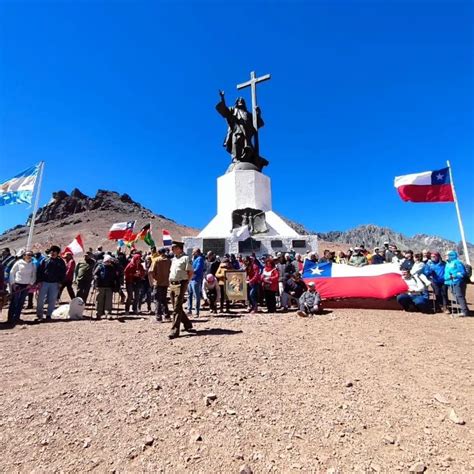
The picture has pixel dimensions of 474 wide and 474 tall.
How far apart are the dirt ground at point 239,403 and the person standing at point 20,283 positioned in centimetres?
213

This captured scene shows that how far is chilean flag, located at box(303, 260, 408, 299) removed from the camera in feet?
31.8

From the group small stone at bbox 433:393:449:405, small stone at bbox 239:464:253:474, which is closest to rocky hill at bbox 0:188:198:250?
small stone at bbox 433:393:449:405

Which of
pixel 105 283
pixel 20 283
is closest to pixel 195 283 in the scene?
pixel 105 283

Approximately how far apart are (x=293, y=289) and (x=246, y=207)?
33.3ft

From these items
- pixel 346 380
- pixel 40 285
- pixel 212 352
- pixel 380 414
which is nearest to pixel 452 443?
pixel 380 414

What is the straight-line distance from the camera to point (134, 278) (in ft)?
33.2

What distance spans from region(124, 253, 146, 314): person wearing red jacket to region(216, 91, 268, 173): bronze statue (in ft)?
41.7

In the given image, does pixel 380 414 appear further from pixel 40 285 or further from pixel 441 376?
pixel 40 285

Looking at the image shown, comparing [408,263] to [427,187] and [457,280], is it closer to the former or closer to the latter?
[457,280]

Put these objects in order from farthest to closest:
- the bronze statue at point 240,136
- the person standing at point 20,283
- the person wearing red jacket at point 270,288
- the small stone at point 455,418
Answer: the bronze statue at point 240,136, the person wearing red jacket at point 270,288, the person standing at point 20,283, the small stone at point 455,418

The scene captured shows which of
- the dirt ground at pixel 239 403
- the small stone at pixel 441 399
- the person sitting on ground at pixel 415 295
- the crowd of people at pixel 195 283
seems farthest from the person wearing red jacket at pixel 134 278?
the small stone at pixel 441 399

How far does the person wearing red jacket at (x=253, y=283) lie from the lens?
9.85 meters

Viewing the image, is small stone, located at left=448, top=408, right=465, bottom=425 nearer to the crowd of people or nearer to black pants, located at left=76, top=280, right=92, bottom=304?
the crowd of people

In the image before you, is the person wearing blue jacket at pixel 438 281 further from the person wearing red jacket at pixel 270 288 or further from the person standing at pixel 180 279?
the person standing at pixel 180 279
